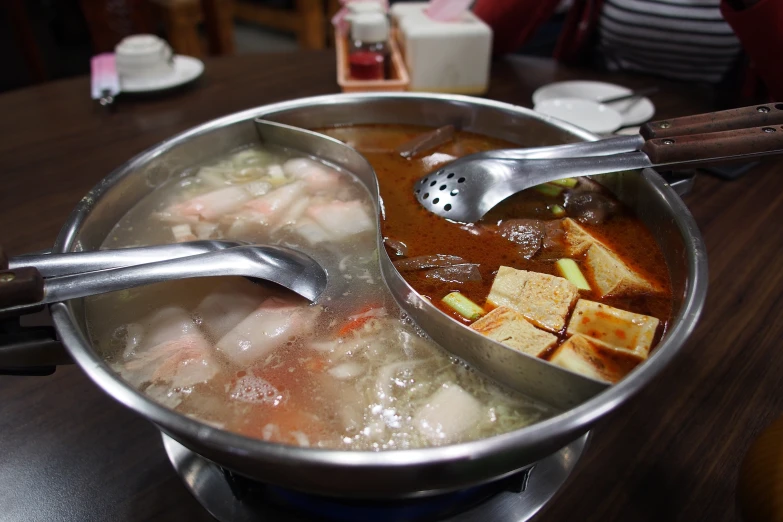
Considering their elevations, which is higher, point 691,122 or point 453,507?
point 691,122

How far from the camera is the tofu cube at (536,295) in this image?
131 centimetres

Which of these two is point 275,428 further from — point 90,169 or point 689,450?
point 90,169

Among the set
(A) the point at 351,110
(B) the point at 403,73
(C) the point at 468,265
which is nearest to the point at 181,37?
(B) the point at 403,73

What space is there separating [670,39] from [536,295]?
9.56ft

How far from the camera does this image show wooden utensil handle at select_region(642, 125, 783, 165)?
53.0 inches

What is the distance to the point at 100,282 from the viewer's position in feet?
3.45

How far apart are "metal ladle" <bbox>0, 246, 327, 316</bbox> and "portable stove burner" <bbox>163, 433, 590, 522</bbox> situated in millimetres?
423

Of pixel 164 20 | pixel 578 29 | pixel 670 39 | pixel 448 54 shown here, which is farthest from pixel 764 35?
pixel 164 20

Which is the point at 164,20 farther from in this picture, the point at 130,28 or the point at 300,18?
the point at 300,18

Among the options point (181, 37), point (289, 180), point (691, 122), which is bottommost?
point (181, 37)

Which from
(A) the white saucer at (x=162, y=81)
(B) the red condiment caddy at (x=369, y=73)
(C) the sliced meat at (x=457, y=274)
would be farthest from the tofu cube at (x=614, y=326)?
(A) the white saucer at (x=162, y=81)

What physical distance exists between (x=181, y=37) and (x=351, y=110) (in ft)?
14.4

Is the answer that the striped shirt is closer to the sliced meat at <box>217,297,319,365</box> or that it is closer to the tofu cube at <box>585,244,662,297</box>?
the tofu cube at <box>585,244,662,297</box>

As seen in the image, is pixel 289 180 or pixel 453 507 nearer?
pixel 453 507
